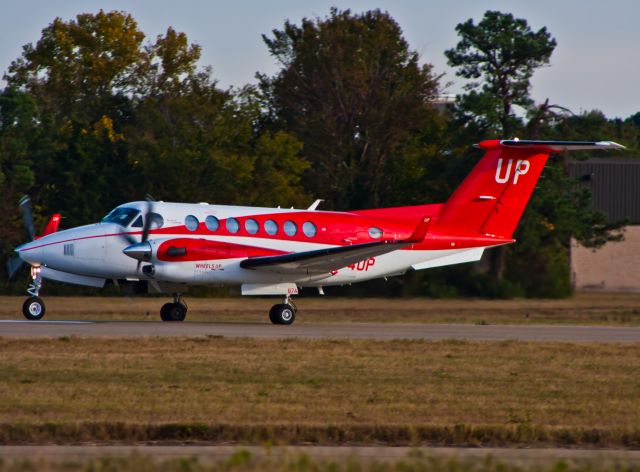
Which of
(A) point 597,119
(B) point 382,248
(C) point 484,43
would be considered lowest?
(B) point 382,248

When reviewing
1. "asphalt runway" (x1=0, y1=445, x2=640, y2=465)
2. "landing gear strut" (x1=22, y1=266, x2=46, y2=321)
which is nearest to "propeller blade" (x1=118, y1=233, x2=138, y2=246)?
"landing gear strut" (x1=22, y1=266, x2=46, y2=321)

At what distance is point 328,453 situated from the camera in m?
11.0

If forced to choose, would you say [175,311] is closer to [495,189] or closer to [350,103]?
[495,189]

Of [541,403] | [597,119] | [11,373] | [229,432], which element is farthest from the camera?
[597,119]

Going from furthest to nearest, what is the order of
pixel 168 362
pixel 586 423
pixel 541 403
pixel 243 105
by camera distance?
pixel 243 105
pixel 168 362
pixel 541 403
pixel 586 423

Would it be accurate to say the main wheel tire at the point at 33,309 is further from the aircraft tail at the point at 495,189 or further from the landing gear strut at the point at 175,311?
the aircraft tail at the point at 495,189

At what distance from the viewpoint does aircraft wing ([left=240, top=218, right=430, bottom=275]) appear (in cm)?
2569

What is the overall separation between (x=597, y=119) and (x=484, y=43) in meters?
5.89

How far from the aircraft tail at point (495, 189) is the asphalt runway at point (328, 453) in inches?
675

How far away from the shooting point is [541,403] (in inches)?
590

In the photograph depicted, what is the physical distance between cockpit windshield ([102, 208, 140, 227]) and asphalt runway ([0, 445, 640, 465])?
1464 centimetres

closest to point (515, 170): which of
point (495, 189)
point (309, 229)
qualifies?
point (495, 189)

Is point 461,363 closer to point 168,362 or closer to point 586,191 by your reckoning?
point 168,362

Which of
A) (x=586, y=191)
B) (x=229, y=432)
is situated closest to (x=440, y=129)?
(x=586, y=191)
